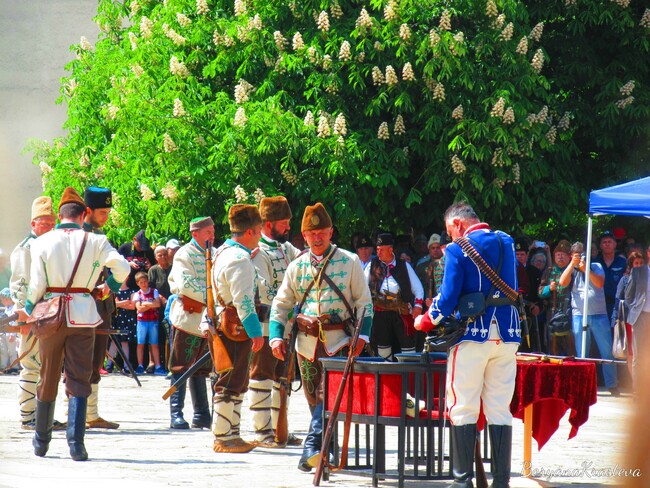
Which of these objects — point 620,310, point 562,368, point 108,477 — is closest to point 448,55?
point 620,310

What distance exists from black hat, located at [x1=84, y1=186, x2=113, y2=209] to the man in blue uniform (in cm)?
402

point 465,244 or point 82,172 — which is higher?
point 82,172

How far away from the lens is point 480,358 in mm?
6391

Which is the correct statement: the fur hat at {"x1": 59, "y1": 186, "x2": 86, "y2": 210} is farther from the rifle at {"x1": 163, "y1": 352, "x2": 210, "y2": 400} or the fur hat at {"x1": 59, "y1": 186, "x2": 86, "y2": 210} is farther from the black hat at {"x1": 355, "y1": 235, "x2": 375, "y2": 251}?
the black hat at {"x1": 355, "y1": 235, "x2": 375, "y2": 251}

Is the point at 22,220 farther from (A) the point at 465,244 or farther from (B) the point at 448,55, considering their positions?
(B) the point at 448,55

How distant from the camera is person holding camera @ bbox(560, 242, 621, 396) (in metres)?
14.4

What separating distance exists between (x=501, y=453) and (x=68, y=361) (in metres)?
3.29

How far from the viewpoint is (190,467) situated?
24.6 feet

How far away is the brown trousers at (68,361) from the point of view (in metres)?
7.75

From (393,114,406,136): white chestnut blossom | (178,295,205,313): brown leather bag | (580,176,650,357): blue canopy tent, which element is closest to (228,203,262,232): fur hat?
(178,295,205,313): brown leather bag

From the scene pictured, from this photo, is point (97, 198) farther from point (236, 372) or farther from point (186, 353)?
point (236, 372)

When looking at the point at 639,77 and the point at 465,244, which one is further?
the point at 639,77

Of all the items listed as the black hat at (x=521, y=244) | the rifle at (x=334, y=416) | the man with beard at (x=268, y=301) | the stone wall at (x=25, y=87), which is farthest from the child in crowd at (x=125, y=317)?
the stone wall at (x=25, y=87)

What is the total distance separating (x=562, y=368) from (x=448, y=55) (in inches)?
374
